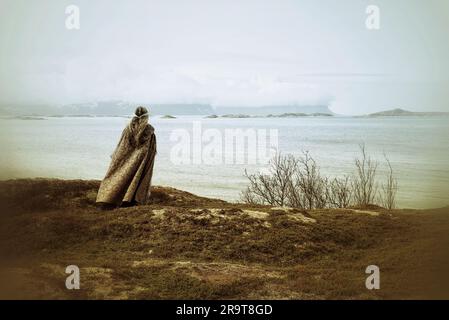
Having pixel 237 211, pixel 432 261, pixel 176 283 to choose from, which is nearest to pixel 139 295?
pixel 176 283

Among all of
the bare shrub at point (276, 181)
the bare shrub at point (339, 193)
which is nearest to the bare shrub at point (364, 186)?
the bare shrub at point (339, 193)

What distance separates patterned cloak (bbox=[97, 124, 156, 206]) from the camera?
8211 millimetres

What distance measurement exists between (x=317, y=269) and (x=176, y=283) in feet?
5.76

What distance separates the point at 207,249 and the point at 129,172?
76.6 inches

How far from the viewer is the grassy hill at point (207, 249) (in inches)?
230

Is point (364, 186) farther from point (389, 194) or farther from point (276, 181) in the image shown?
point (276, 181)

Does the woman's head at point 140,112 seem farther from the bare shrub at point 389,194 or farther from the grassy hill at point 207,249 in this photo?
the bare shrub at point 389,194

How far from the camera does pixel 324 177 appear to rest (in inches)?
480

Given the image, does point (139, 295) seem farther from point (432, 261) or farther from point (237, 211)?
point (432, 261)

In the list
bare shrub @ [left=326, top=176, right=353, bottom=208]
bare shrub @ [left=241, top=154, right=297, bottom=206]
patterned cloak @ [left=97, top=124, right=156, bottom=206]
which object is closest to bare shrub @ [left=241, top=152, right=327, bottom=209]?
bare shrub @ [left=241, top=154, right=297, bottom=206]

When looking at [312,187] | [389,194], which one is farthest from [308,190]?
[389,194]

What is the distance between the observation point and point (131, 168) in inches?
324

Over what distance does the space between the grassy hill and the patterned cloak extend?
1.14 feet
